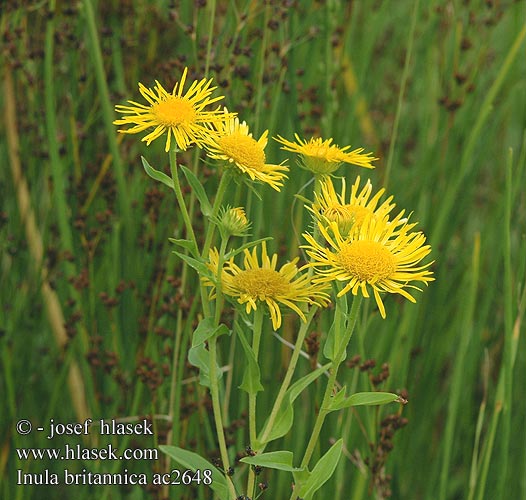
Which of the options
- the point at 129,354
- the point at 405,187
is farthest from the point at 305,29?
the point at 129,354

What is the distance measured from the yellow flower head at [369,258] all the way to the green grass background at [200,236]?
1.41ft

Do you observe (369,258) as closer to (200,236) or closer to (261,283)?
(261,283)

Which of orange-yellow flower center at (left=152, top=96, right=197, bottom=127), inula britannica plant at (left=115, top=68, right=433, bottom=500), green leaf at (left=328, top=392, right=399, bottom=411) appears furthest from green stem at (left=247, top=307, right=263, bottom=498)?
orange-yellow flower center at (left=152, top=96, right=197, bottom=127)

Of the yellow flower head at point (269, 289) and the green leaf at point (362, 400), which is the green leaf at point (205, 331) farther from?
the green leaf at point (362, 400)

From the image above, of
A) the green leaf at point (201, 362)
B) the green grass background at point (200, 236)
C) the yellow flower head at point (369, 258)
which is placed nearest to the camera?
the yellow flower head at point (369, 258)

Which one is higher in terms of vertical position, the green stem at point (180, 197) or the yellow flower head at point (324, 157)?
the yellow flower head at point (324, 157)

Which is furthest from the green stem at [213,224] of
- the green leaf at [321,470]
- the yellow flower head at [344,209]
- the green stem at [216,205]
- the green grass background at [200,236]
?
the green grass background at [200,236]

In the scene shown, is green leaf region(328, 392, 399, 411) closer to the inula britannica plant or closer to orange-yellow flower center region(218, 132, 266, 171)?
the inula britannica plant

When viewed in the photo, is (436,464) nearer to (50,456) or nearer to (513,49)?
(50,456)

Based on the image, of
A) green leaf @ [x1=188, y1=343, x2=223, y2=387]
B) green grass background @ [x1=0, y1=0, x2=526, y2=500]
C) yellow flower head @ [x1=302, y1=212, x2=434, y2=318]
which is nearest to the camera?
yellow flower head @ [x1=302, y1=212, x2=434, y2=318]

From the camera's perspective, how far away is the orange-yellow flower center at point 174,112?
96 centimetres

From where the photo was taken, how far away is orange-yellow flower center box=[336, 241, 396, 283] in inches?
35.2

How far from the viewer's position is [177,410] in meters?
1.40

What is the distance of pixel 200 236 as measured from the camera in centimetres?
162
